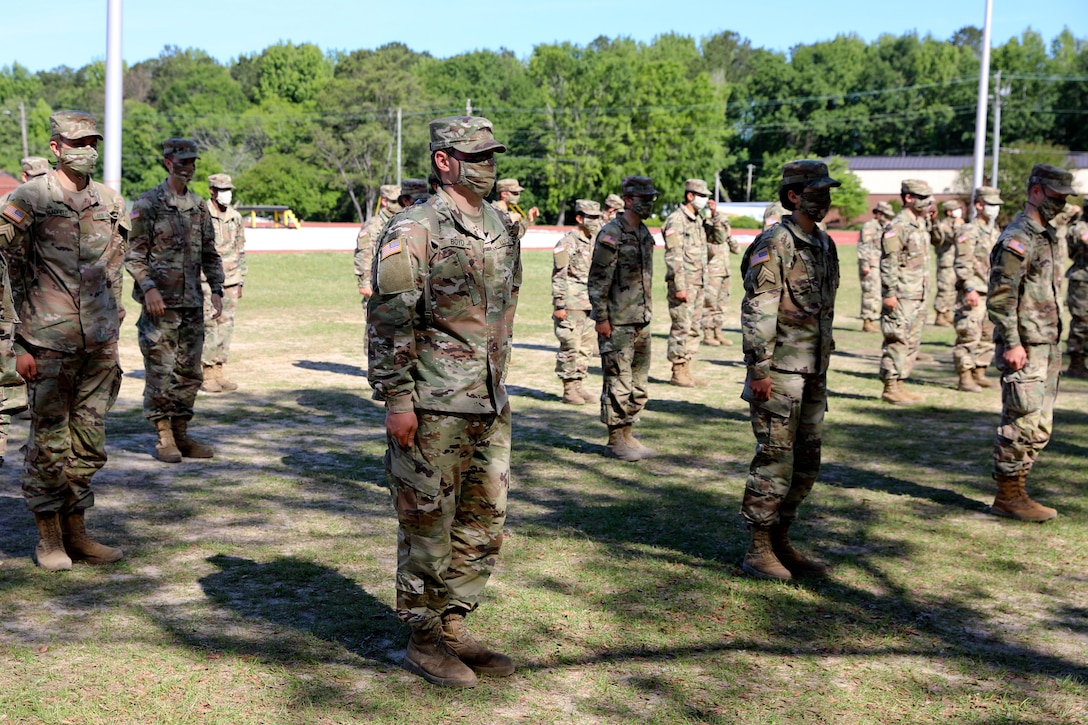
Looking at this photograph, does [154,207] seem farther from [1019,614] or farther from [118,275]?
[1019,614]

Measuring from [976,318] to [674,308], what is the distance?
12.1 ft

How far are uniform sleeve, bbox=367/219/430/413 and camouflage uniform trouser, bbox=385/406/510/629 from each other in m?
0.20

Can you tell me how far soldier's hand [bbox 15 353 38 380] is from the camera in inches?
251

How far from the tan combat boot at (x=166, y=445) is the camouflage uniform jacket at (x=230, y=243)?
13.8 ft

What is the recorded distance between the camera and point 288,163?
8250cm

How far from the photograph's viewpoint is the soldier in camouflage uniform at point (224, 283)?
1277 cm

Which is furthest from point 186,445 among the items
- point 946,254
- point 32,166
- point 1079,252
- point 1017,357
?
point 946,254

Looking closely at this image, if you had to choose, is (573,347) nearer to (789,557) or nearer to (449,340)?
(789,557)

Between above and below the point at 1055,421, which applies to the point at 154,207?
above

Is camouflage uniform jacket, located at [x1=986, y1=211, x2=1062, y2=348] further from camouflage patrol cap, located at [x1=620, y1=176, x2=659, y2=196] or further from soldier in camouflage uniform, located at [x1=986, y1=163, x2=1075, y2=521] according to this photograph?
camouflage patrol cap, located at [x1=620, y1=176, x2=659, y2=196]

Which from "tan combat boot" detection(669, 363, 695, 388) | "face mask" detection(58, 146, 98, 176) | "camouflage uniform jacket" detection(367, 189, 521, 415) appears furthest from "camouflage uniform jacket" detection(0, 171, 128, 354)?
"tan combat boot" detection(669, 363, 695, 388)

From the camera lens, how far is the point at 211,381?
12914 millimetres

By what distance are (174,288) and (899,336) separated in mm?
8004

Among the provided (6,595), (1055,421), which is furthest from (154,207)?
(1055,421)
